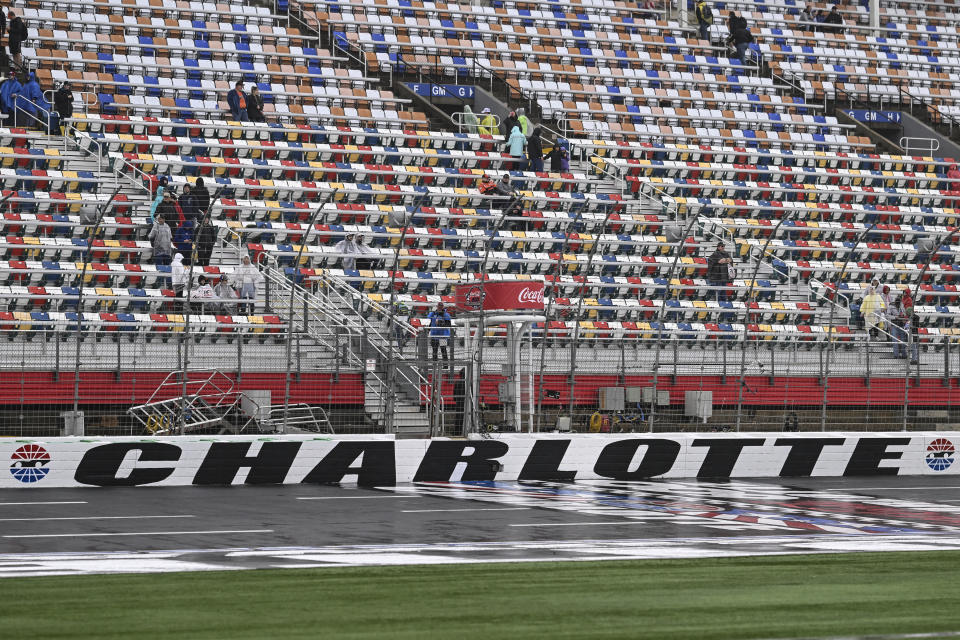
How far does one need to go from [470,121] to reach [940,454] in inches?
620

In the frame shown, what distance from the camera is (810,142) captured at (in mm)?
39531

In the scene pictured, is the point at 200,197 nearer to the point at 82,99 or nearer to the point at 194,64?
the point at 82,99

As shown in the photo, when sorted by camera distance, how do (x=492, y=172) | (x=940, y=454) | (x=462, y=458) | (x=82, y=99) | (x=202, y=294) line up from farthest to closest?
(x=492, y=172)
(x=82, y=99)
(x=202, y=294)
(x=940, y=454)
(x=462, y=458)

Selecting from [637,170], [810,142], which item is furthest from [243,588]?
[810,142]

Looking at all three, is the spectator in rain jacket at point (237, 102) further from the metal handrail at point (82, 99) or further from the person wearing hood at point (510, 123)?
the person wearing hood at point (510, 123)

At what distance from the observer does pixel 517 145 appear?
113 ft

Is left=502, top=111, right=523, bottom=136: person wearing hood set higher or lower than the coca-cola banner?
higher

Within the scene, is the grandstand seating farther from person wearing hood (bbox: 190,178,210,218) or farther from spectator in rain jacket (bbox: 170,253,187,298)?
person wearing hood (bbox: 190,178,210,218)

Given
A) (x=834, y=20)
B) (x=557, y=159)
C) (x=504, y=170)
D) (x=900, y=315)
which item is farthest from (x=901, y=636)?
(x=834, y=20)

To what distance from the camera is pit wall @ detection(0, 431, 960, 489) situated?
19.0 meters

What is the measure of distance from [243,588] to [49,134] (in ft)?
71.0

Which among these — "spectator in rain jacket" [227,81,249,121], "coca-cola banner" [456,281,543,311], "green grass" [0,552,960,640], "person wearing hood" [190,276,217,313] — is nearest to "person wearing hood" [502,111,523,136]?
"spectator in rain jacket" [227,81,249,121]

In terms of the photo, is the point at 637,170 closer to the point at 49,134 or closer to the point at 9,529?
the point at 49,134

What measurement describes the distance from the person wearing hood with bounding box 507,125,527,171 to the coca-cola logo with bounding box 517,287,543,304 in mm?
13728
